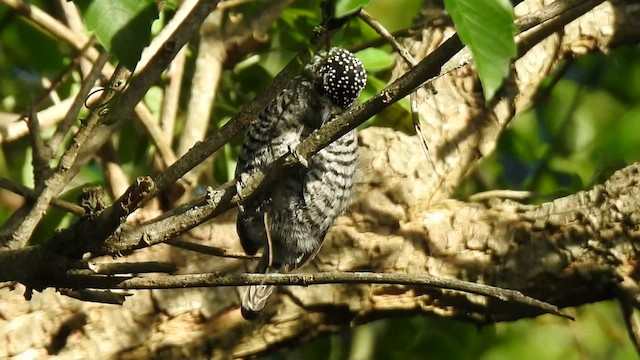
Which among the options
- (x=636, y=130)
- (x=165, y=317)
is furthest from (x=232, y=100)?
(x=636, y=130)

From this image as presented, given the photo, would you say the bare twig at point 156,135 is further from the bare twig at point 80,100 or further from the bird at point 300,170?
the bare twig at point 80,100

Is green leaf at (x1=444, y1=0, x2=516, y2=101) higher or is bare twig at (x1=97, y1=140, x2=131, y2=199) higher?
bare twig at (x1=97, y1=140, x2=131, y2=199)

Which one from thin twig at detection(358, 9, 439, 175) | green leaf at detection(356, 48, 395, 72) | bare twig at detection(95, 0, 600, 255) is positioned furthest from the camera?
green leaf at detection(356, 48, 395, 72)

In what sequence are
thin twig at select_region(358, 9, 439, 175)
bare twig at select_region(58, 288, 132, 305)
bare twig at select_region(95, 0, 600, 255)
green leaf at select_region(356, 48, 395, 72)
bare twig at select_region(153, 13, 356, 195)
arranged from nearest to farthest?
bare twig at select_region(95, 0, 600, 255) < bare twig at select_region(153, 13, 356, 195) < bare twig at select_region(58, 288, 132, 305) < thin twig at select_region(358, 9, 439, 175) < green leaf at select_region(356, 48, 395, 72)

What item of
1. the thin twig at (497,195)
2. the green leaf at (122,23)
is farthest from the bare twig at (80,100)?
the thin twig at (497,195)

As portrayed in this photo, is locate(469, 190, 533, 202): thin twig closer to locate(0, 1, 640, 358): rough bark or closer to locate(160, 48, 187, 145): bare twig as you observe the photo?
locate(0, 1, 640, 358): rough bark

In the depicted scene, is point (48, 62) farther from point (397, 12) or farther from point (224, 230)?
point (397, 12)

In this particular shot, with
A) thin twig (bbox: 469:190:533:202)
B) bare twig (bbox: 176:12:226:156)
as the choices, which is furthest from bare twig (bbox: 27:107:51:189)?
thin twig (bbox: 469:190:533:202)
